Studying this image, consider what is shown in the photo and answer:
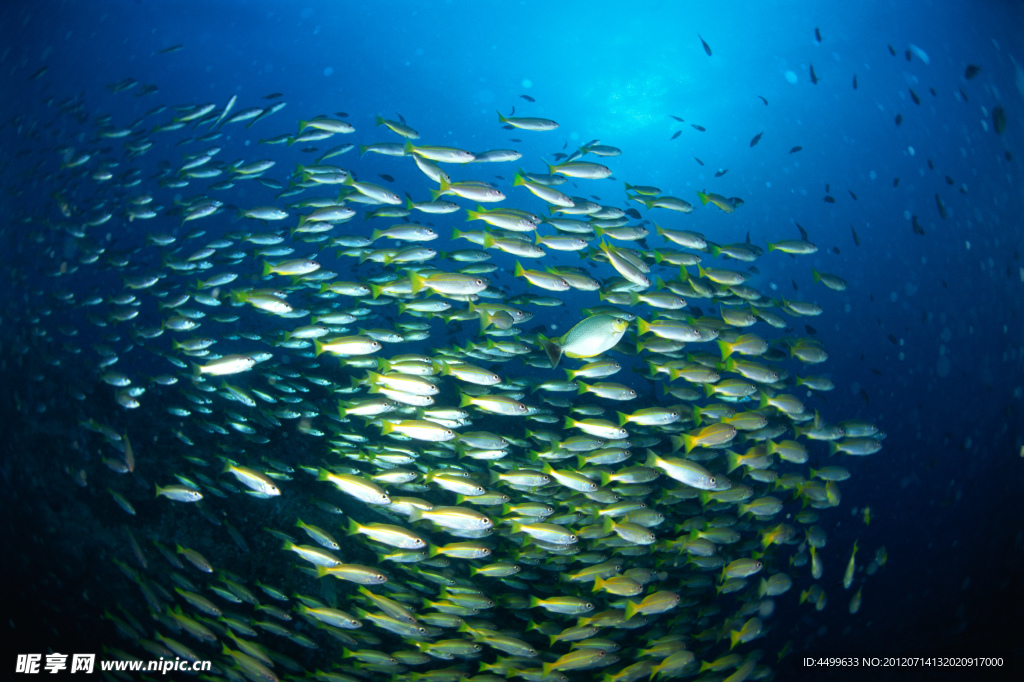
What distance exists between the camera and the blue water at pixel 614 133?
9297mm

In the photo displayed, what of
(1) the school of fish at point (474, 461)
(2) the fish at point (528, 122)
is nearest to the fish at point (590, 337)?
(1) the school of fish at point (474, 461)

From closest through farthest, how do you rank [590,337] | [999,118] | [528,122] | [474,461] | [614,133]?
[590,337] < [528,122] < [474,461] < [999,118] < [614,133]

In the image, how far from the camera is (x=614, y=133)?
27750 millimetres

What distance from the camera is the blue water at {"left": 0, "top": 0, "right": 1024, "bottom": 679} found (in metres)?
9.30

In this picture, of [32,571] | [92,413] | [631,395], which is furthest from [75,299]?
[631,395]

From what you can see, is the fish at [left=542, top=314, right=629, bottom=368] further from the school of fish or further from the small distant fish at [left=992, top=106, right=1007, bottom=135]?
the small distant fish at [left=992, top=106, right=1007, bottom=135]

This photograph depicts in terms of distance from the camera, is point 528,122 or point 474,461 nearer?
point 528,122

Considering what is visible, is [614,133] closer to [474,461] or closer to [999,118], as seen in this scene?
[999,118]

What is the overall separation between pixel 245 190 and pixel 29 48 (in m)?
50.3

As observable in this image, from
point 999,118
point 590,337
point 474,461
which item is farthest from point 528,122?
point 999,118

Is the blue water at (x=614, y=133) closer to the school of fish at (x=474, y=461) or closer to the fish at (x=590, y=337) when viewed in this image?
the school of fish at (x=474, y=461)

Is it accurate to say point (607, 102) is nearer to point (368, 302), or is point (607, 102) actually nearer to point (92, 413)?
point (368, 302)

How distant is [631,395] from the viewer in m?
5.36

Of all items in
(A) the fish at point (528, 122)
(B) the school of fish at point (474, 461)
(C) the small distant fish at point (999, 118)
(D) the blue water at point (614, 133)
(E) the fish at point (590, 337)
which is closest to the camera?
(E) the fish at point (590, 337)
